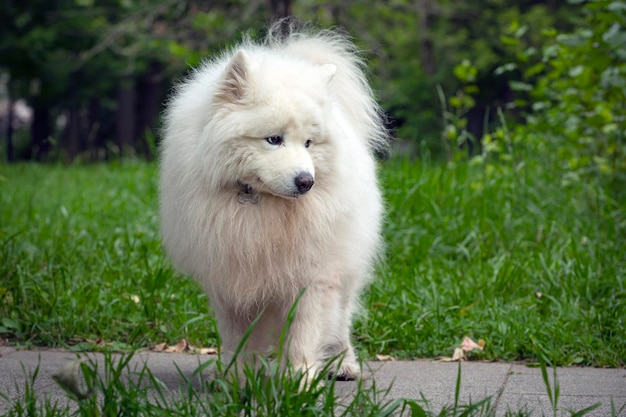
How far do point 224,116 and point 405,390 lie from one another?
1417 millimetres

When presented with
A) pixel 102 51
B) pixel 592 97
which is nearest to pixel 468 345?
pixel 592 97

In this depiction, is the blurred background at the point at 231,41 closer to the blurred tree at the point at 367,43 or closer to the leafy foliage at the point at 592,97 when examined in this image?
the blurred tree at the point at 367,43

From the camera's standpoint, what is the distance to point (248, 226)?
3541mm

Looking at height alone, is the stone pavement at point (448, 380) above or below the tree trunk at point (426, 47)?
below

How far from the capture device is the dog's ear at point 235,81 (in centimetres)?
346

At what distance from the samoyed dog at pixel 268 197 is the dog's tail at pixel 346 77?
23cm

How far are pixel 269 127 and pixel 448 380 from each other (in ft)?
4.85

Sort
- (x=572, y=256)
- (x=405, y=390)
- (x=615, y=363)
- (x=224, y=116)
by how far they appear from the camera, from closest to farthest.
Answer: (x=224, y=116)
(x=405, y=390)
(x=615, y=363)
(x=572, y=256)

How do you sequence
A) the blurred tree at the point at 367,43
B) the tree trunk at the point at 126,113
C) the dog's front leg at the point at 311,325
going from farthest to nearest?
the tree trunk at the point at 126,113, the blurred tree at the point at 367,43, the dog's front leg at the point at 311,325

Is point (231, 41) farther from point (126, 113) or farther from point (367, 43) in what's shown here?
point (126, 113)

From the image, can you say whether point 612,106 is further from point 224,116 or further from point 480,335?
point 224,116

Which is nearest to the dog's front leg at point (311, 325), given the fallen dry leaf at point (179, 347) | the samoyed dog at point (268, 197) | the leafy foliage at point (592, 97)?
the samoyed dog at point (268, 197)

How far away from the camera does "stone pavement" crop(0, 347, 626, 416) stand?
3414 millimetres

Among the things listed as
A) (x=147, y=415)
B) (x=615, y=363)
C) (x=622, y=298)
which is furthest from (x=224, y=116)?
(x=622, y=298)
